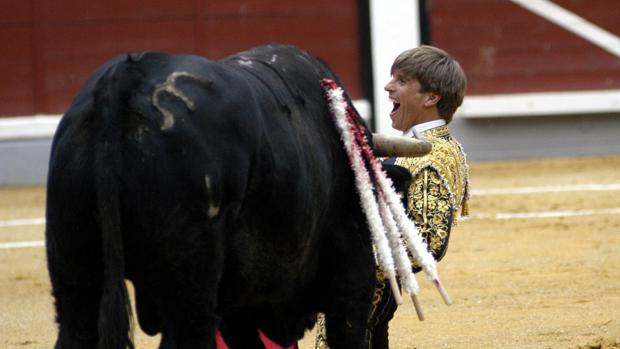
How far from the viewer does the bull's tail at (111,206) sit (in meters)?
2.23

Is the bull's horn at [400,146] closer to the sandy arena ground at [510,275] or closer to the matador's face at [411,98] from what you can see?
the matador's face at [411,98]

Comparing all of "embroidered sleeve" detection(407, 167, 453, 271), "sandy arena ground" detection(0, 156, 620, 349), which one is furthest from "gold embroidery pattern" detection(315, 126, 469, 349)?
"sandy arena ground" detection(0, 156, 620, 349)

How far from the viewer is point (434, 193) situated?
10.9 ft

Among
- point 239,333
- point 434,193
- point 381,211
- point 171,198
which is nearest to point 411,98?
point 434,193

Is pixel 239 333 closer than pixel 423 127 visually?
Yes

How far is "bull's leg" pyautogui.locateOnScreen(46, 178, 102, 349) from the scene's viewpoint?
7.59ft

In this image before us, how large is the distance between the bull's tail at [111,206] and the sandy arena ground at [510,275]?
7.33ft

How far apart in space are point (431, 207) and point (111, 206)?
1256 millimetres

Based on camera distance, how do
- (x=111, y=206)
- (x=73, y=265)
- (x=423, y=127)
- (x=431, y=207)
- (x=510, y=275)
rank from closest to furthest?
(x=111, y=206), (x=73, y=265), (x=431, y=207), (x=423, y=127), (x=510, y=275)

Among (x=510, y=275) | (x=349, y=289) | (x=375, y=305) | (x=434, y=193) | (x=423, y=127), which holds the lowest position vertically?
(x=510, y=275)

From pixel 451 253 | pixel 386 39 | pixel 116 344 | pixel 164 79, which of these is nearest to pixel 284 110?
pixel 164 79

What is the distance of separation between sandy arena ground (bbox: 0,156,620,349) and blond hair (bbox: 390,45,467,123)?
3.99 feet

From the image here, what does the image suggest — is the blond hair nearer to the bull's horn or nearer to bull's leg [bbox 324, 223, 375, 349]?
the bull's horn

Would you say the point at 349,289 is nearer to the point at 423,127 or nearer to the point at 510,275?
the point at 423,127
